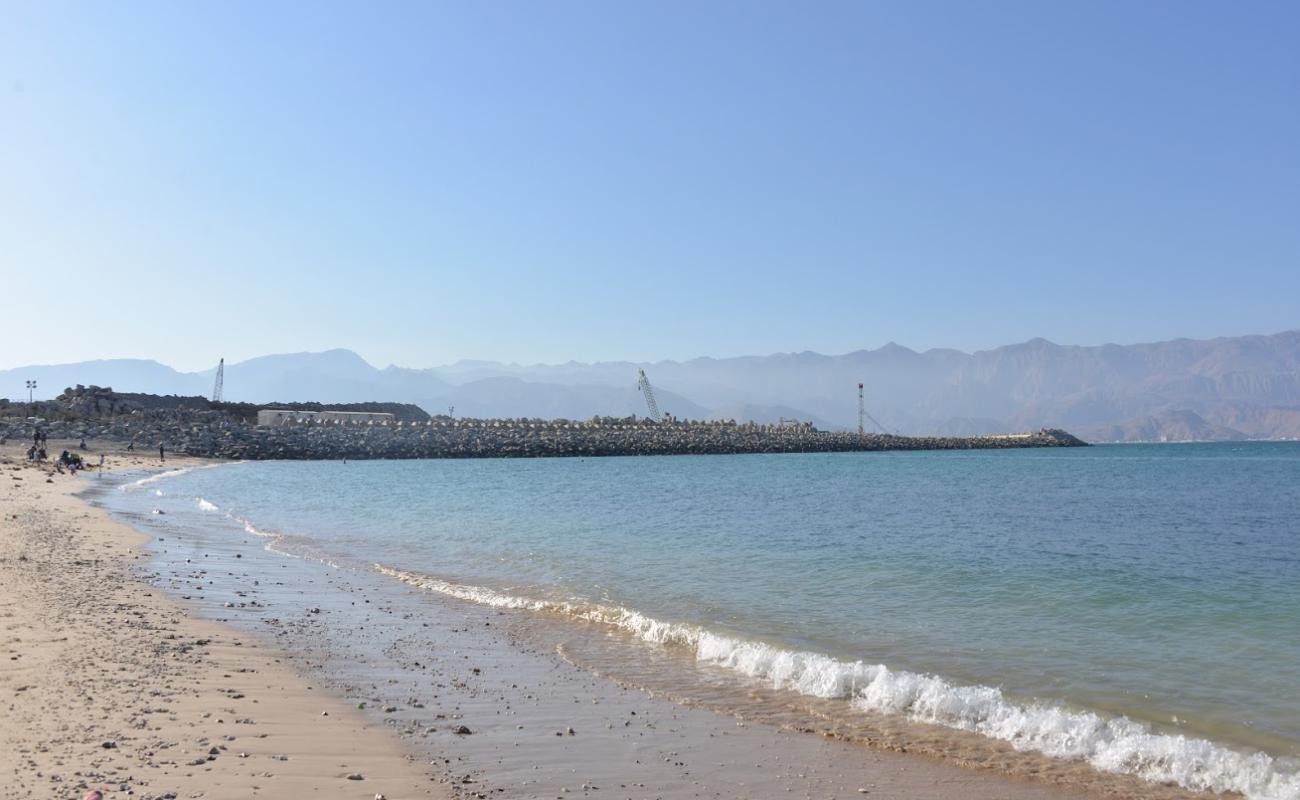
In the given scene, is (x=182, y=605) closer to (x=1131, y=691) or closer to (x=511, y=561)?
(x=511, y=561)

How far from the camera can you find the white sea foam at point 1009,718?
21.5ft

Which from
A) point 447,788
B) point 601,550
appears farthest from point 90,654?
point 601,550

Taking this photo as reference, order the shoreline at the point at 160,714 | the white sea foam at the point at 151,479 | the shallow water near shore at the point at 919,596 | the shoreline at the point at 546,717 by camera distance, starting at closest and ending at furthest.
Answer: the shoreline at the point at 160,714 → the shoreline at the point at 546,717 → the shallow water near shore at the point at 919,596 → the white sea foam at the point at 151,479

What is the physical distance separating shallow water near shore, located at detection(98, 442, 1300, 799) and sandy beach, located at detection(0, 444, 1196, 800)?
759 mm

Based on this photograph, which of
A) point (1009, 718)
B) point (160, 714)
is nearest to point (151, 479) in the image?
point (160, 714)

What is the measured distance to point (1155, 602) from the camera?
512 inches

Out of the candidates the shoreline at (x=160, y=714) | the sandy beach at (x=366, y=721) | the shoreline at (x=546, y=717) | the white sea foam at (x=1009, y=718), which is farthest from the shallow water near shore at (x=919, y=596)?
the shoreline at (x=160, y=714)

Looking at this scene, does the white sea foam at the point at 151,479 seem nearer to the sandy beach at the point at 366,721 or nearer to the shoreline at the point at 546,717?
the sandy beach at the point at 366,721

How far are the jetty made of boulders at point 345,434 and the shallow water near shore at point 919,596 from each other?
3717 centimetres

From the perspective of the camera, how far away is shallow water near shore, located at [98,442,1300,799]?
7852mm

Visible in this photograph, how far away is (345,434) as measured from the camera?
74125mm

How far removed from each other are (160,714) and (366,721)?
148 centimetres

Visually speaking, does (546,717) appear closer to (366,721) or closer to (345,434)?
(366,721)

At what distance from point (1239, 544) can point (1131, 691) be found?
13.9m
